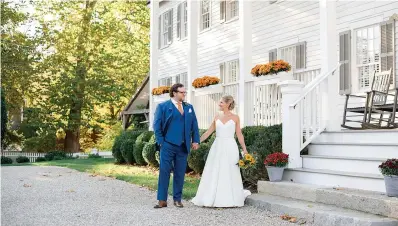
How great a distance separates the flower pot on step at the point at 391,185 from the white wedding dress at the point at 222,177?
2.45 meters

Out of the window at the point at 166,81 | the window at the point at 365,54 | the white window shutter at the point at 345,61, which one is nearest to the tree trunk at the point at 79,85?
the window at the point at 166,81

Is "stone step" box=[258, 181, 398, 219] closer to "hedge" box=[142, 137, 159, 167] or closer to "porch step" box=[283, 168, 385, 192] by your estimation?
"porch step" box=[283, 168, 385, 192]

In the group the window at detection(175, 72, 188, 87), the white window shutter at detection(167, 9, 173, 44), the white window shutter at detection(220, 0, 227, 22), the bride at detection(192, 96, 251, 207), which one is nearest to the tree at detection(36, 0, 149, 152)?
the white window shutter at detection(167, 9, 173, 44)

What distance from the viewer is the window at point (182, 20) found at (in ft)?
69.1

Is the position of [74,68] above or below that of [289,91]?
above

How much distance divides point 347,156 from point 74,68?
27.6 metres

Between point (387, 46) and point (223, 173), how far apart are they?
5.59 metres

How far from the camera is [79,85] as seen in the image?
3453 centimetres

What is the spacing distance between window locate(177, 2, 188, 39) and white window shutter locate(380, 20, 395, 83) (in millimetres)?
10053

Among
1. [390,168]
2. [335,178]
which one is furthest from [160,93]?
[390,168]

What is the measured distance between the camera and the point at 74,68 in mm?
34281

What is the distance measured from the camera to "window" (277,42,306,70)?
1474 centimetres

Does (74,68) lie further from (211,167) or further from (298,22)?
(211,167)

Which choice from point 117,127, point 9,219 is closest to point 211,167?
point 9,219
